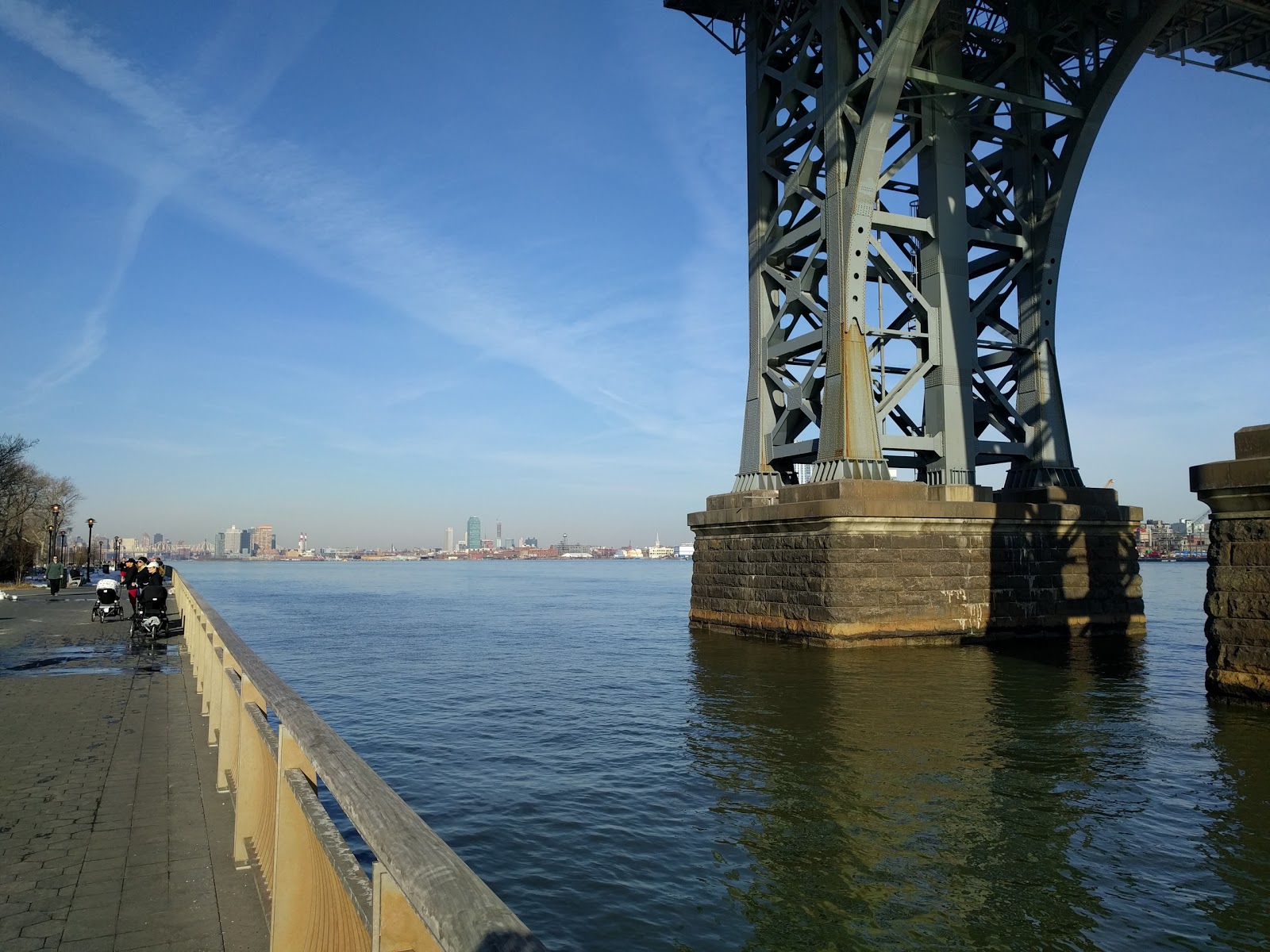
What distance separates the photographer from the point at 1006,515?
22156 millimetres

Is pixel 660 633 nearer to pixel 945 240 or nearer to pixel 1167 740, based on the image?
pixel 945 240

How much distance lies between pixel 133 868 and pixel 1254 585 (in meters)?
13.5

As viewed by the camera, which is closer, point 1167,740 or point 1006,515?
point 1167,740

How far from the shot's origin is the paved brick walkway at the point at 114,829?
13.6 ft

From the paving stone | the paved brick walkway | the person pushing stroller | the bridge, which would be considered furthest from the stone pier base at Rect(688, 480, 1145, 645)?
the paving stone

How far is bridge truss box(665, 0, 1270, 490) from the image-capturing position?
72.1ft

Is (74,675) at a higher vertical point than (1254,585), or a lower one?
lower

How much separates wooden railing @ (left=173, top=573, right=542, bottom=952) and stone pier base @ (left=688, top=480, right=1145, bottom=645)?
644 inches

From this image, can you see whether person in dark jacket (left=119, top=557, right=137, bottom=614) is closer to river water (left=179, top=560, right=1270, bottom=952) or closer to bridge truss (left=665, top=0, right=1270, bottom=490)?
river water (left=179, top=560, right=1270, bottom=952)

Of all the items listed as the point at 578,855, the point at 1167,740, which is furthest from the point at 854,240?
the point at 578,855

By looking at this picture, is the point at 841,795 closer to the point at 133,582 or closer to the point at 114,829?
the point at 114,829

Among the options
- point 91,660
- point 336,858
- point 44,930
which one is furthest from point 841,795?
point 91,660

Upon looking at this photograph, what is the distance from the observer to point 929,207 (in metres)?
24.2

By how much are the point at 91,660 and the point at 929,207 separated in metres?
21.6
